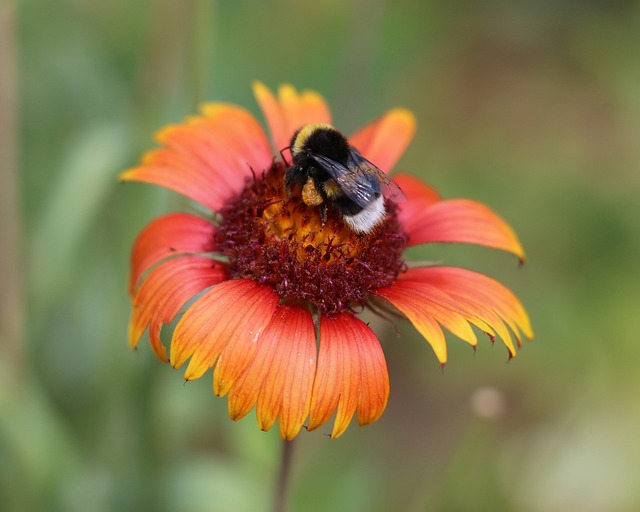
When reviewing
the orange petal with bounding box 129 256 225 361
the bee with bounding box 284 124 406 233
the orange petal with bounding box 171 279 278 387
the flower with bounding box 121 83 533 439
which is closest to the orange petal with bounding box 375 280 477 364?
the flower with bounding box 121 83 533 439

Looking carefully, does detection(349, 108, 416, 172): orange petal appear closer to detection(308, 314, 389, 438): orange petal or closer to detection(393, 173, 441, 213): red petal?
detection(393, 173, 441, 213): red petal

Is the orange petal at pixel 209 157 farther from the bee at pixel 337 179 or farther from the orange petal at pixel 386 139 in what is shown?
the orange petal at pixel 386 139

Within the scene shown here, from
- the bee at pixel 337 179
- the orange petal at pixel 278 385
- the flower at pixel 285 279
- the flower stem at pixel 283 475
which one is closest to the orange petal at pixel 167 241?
the flower at pixel 285 279

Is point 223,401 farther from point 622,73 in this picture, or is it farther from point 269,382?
point 622,73

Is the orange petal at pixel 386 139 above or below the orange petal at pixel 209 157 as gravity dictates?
above

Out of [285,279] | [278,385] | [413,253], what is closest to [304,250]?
[285,279]
